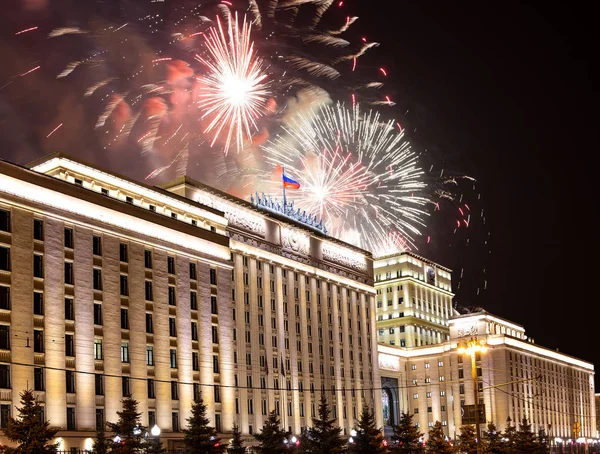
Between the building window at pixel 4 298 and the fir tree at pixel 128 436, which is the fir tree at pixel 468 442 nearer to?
the fir tree at pixel 128 436

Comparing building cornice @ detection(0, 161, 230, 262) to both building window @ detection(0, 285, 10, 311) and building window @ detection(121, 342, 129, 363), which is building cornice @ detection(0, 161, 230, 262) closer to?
building window @ detection(0, 285, 10, 311)

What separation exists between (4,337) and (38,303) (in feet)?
14.7

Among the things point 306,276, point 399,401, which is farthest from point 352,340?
point 399,401

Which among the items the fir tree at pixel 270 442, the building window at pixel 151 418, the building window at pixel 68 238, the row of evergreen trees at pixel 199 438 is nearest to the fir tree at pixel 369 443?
the row of evergreen trees at pixel 199 438

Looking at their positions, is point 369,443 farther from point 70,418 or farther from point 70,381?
point 70,381

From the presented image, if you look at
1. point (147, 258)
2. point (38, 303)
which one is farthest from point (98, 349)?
point (147, 258)

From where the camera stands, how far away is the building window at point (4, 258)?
63375 mm

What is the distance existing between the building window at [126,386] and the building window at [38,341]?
922 centimetres

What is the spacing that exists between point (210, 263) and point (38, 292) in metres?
24.1

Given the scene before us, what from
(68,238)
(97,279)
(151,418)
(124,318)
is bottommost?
(151,418)

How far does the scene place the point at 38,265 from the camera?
66.4 metres

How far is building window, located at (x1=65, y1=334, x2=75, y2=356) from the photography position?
2638 inches

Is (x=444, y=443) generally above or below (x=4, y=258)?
below

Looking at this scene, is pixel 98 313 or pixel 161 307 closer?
pixel 98 313
